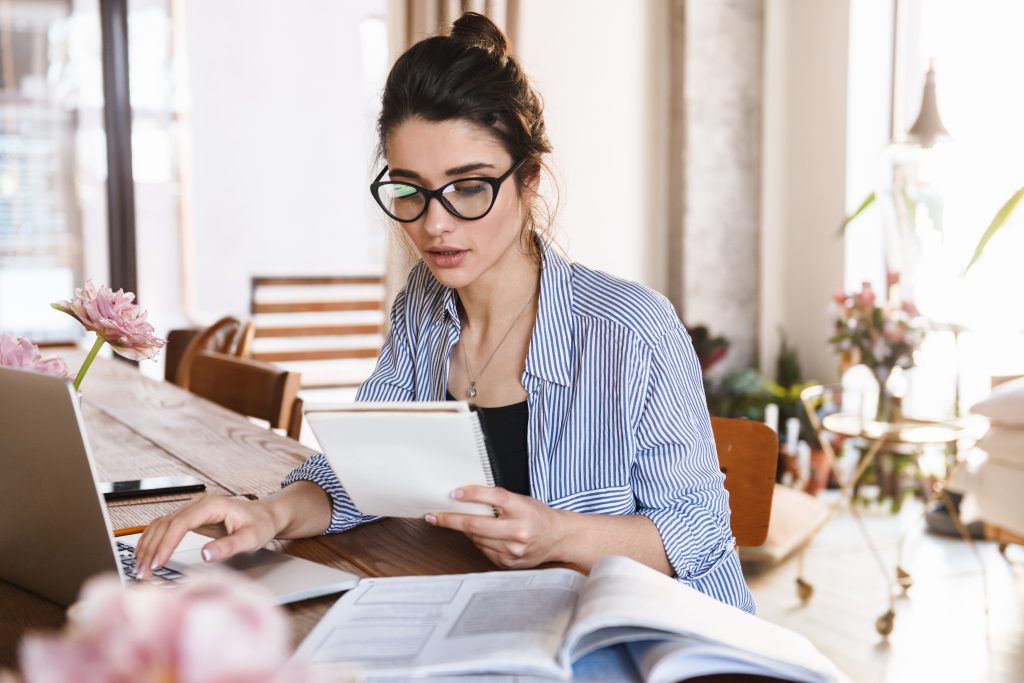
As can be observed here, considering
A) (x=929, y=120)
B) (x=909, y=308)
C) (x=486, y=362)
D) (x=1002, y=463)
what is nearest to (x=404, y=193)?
(x=486, y=362)

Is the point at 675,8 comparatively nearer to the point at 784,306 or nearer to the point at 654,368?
the point at 784,306

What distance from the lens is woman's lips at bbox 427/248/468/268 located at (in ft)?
4.17

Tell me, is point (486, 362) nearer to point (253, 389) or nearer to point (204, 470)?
point (204, 470)

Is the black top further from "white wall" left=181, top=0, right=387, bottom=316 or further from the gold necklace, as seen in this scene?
"white wall" left=181, top=0, right=387, bottom=316

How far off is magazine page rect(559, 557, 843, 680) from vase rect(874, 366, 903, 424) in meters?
2.40

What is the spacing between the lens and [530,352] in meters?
1.29

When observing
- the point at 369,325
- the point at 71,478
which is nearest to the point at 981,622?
the point at 71,478

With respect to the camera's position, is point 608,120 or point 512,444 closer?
point 512,444

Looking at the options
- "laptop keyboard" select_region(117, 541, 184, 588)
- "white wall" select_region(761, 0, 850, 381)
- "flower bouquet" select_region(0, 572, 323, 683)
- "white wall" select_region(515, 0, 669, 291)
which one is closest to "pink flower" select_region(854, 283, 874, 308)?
"white wall" select_region(761, 0, 850, 381)

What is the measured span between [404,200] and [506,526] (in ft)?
1.59

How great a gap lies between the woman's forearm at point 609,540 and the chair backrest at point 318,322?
4835 mm

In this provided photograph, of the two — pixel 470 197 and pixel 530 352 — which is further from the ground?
pixel 470 197

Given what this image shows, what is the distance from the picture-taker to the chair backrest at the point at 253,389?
181 cm

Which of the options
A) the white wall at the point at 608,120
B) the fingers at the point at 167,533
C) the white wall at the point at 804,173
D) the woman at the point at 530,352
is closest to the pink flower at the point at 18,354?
the fingers at the point at 167,533
